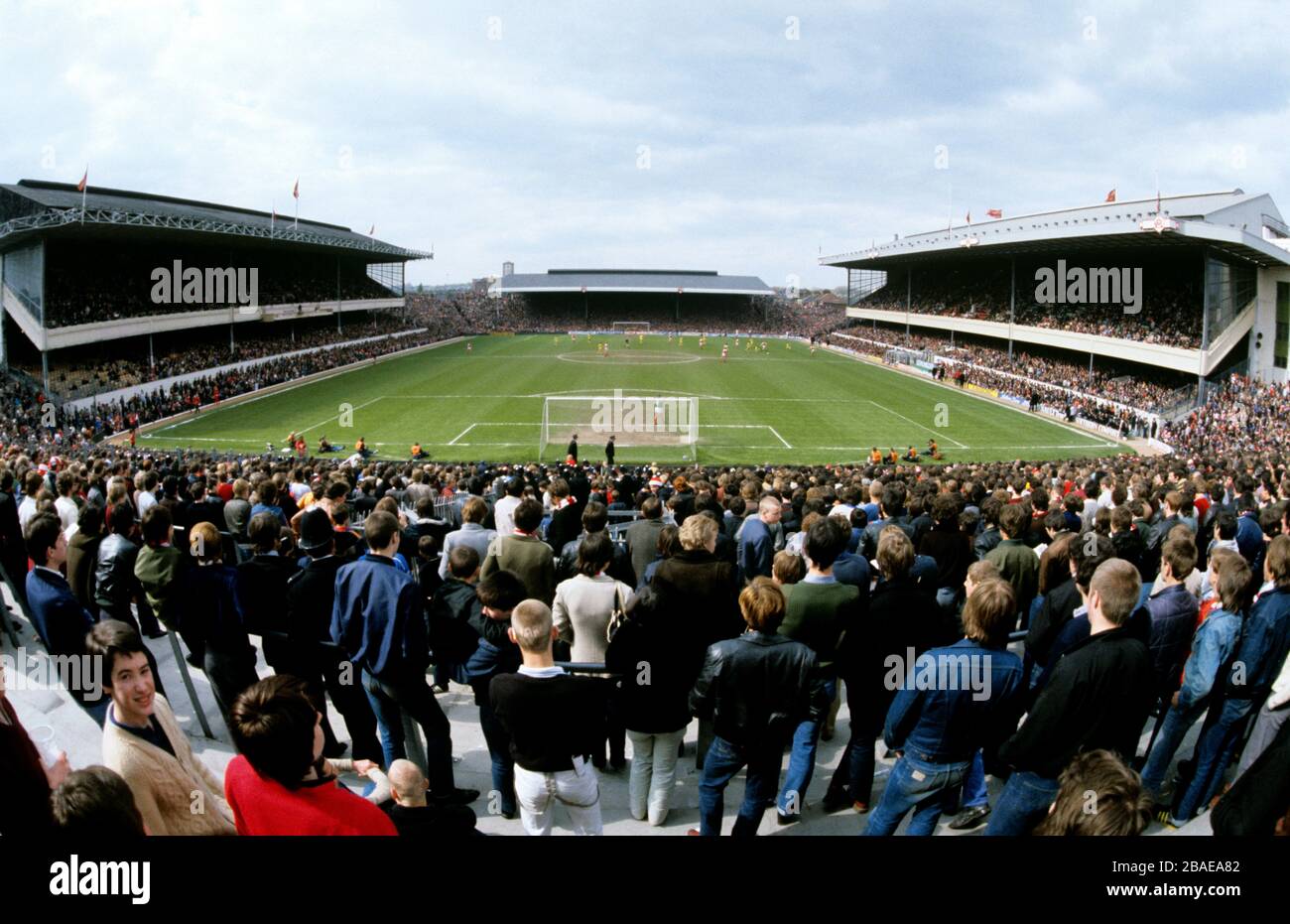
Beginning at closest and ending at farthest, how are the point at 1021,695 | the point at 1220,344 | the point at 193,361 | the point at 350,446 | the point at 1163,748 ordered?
the point at 1021,695
the point at 1163,748
the point at 350,446
the point at 1220,344
the point at 193,361

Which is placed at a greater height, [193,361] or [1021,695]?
[193,361]

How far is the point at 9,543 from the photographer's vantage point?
364 inches

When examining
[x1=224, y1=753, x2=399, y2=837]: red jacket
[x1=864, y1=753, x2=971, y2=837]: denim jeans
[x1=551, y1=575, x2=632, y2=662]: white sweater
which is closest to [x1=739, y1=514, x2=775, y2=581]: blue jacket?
[x1=551, y1=575, x2=632, y2=662]: white sweater

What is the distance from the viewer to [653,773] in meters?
6.02

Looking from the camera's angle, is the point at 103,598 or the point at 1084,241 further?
the point at 1084,241

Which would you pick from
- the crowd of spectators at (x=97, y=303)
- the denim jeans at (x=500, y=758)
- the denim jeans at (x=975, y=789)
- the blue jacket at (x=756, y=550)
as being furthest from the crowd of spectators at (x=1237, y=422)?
the crowd of spectators at (x=97, y=303)

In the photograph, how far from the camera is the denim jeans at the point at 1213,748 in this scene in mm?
6148

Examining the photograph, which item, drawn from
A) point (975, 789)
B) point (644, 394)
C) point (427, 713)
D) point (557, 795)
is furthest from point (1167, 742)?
point (644, 394)

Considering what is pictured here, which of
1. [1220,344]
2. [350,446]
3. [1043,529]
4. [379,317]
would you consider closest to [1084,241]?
[1220,344]
